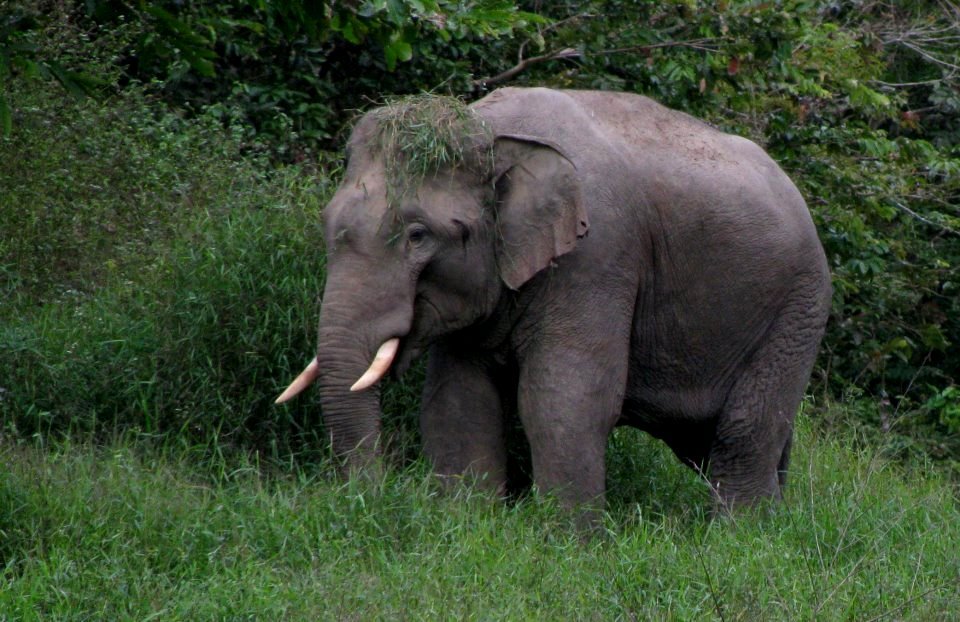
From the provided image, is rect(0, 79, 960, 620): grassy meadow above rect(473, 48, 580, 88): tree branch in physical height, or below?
below

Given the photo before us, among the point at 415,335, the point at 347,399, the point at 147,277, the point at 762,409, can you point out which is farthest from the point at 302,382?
the point at 762,409

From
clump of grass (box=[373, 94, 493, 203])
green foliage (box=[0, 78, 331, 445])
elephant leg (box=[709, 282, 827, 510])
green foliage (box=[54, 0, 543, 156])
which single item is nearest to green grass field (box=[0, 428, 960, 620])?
elephant leg (box=[709, 282, 827, 510])

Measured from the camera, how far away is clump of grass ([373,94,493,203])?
258 inches

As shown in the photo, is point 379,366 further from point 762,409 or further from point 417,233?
point 762,409

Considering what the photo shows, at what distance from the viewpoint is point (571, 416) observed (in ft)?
21.9

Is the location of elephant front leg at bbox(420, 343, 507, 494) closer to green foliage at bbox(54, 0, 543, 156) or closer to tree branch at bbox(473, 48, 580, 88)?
green foliage at bbox(54, 0, 543, 156)

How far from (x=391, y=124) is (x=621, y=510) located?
207 centimetres

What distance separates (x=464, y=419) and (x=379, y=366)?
75 cm

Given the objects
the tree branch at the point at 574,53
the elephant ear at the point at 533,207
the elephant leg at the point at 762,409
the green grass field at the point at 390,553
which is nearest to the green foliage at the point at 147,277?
the green grass field at the point at 390,553

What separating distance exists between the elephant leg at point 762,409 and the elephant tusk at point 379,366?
71.8 inches

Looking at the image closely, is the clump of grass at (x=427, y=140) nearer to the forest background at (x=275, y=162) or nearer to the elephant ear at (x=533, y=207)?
the elephant ear at (x=533, y=207)

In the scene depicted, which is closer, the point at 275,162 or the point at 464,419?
the point at 464,419

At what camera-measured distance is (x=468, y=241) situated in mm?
6691

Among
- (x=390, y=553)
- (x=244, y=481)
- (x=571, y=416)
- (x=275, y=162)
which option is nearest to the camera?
(x=390, y=553)
